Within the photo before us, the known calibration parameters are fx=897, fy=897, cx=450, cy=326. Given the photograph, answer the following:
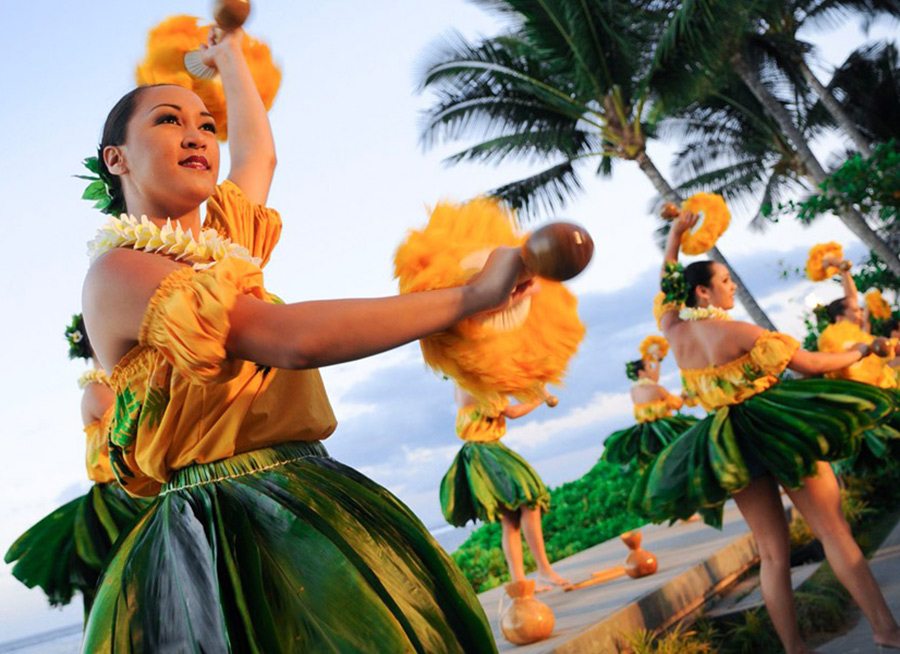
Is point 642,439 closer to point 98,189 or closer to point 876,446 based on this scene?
point 876,446

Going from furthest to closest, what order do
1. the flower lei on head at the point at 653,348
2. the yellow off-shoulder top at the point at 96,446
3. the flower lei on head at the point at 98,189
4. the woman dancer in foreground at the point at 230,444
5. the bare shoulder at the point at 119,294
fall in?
the flower lei on head at the point at 653,348, the yellow off-shoulder top at the point at 96,446, the flower lei on head at the point at 98,189, the bare shoulder at the point at 119,294, the woman dancer in foreground at the point at 230,444

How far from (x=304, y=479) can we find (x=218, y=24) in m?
0.94

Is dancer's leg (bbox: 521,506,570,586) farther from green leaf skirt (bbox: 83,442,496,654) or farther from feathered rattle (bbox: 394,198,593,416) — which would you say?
feathered rattle (bbox: 394,198,593,416)

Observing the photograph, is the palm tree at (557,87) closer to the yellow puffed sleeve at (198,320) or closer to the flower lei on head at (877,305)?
the flower lei on head at (877,305)

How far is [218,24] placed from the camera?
70.6 inches

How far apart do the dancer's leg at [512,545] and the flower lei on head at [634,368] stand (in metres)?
2.97

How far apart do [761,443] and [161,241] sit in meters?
3.22

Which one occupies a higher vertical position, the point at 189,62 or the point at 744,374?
the point at 189,62

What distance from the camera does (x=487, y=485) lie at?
20.6 ft

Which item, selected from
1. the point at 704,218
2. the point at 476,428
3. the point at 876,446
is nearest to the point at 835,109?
the point at 876,446

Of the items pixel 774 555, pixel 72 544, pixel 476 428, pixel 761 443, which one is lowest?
pixel 774 555

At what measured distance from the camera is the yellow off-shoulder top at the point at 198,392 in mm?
1229

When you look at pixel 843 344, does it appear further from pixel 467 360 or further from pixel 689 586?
pixel 467 360

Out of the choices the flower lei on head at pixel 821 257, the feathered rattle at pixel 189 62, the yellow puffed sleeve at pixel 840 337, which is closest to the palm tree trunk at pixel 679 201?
the flower lei on head at pixel 821 257
